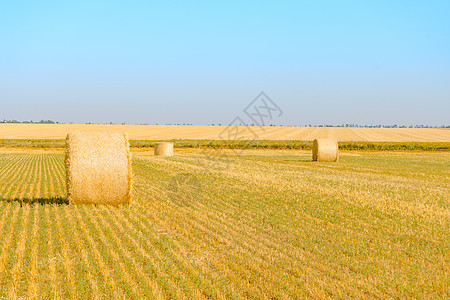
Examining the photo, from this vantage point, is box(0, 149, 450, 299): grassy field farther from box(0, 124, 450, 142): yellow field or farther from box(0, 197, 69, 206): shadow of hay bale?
box(0, 124, 450, 142): yellow field

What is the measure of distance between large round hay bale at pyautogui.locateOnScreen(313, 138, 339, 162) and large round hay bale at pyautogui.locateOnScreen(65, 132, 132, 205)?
72.2 feet

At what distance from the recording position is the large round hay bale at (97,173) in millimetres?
12602

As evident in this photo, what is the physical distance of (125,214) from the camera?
11.6 meters

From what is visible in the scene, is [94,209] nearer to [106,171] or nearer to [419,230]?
[106,171]

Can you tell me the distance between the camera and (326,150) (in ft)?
108

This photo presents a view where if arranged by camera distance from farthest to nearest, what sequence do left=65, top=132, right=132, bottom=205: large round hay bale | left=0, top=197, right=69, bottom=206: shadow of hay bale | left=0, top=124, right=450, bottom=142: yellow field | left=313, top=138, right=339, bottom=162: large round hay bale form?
left=0, top=124, right=450, bottom=142: yellow field < left=313, top=138, right=339, bottom=162: large round hay bale < left=0, top=197, right=69, bottom=206: shadow of hay bale < left=65, top=132, right=132, bottom=205: large round hay bale

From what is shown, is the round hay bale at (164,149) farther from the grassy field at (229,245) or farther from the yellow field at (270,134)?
the yellow field at (270,134)

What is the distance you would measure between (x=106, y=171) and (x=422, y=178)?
15.7 m

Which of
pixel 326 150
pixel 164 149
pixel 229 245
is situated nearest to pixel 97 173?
pixel 229 245

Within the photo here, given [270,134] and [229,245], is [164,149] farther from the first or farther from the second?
[270,134]

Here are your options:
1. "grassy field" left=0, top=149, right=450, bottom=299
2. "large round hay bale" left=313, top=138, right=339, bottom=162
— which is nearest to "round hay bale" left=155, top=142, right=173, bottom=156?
"large round hay bale" left=313, top=138, right=339, bottom=162

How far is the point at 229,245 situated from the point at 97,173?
563 cm

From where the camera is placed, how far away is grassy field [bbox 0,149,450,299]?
6.42m

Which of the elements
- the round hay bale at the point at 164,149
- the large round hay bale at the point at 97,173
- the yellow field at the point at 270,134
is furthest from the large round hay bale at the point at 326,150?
the yellow field at the point at 270,134
